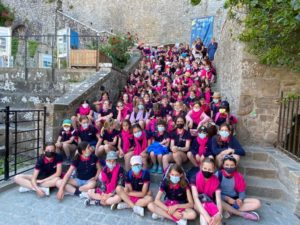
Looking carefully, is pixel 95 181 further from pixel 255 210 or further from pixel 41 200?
pixel 255 210

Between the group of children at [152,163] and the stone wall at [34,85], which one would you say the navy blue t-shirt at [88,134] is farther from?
the stone wall at [34,85]

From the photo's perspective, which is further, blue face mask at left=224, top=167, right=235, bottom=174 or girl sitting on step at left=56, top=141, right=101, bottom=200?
girl sitting on step at left=56, top=141, right=101, bottom=200

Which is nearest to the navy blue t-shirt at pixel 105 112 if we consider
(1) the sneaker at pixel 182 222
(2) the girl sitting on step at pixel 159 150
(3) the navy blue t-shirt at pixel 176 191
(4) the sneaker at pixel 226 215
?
(2) the girl sitting on step at pixel 159 150

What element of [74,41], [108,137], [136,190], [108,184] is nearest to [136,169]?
[136,190]

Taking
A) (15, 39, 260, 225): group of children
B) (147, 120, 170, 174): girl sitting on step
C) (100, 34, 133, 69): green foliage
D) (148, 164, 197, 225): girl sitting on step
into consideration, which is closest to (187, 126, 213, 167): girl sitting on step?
(15, 39, 260, 225): group of children

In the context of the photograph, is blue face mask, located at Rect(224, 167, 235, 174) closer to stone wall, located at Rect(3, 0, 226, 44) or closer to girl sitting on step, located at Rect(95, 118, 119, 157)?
girl sitting on step, located at Rect(95, 118, 119, 157)

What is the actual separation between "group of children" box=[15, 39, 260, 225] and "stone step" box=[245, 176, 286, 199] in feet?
1.92

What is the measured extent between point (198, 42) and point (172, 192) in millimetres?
10340

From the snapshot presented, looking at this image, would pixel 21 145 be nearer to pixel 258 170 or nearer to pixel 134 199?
pixel 134 199

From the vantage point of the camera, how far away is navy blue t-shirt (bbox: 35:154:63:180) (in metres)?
4.86

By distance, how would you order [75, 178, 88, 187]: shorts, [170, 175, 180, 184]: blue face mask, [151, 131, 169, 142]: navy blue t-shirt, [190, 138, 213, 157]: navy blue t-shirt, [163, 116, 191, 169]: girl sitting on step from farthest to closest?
[151, 131, 169, 142]: navy blue t-shirt → [163, 116, 191, 169]: girl sitting on step → [190, 138, 213, 157]: navy blue t-shirt → [75, 178, 88, 187]: shorts → [170, 175, 180, 184]: blue face mask

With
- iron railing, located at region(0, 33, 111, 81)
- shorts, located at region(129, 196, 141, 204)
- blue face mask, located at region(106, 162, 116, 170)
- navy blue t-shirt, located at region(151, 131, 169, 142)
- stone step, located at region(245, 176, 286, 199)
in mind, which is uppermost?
iron railing, located at region(0, 33, 111, 81)

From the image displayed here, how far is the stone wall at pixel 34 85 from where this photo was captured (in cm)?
945

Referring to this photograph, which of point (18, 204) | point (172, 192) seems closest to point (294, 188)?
point (172, 192)
